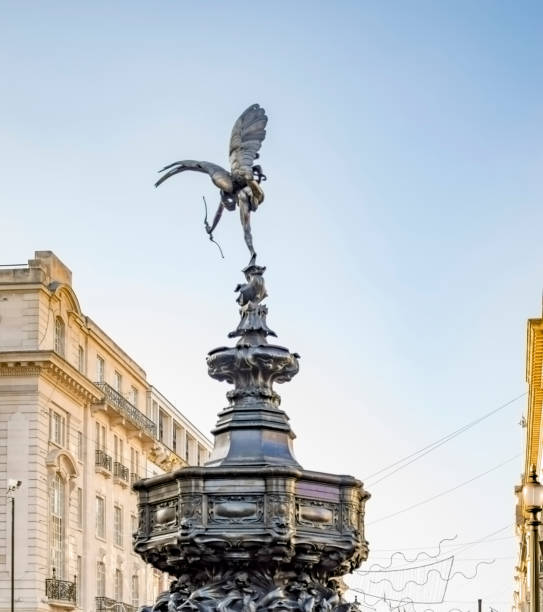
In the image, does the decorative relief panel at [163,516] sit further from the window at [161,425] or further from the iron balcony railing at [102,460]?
the window at [161,425]

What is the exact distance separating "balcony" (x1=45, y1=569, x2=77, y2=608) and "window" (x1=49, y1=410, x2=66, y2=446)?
17.0 ft

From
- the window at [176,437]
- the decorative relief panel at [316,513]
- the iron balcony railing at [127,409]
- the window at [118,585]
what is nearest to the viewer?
the decorative relief panel at [316,513]

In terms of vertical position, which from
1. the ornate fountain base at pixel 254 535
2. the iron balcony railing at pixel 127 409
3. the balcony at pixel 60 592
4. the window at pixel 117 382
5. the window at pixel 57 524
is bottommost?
the ornate fountain base at pixel 254 535

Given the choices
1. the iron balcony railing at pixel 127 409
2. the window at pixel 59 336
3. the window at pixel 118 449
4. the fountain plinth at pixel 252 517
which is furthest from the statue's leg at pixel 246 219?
the window at pixel 118 449

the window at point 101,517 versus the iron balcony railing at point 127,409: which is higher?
the iron balcony railing at point 127,409

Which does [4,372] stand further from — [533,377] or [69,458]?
[533,377]

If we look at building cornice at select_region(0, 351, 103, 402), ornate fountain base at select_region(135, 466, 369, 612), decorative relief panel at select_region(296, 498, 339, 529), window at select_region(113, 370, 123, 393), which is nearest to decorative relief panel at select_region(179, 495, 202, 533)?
ornate fountain base at select_region(135, 466, 369, 612)

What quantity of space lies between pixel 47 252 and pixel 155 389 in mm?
24136

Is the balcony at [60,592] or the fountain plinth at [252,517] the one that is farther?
the balcony at [60,592]

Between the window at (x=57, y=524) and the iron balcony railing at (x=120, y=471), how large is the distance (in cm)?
806

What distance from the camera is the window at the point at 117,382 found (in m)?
68.7

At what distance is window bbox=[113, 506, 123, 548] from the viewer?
65375mm

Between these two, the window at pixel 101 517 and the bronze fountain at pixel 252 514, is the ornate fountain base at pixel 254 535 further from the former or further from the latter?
the window at pixel 101 517

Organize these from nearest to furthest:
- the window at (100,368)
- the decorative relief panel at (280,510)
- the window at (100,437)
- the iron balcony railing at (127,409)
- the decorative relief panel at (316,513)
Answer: the decorative relief panel at (280,510), the decorative relief panel at (316,513), the window at (100,437), the iron balcony railing at (127,409), the window at (100,368)
